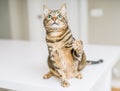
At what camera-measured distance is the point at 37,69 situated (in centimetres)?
118

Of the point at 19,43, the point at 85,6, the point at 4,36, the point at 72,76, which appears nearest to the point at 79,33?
the point at 85,6

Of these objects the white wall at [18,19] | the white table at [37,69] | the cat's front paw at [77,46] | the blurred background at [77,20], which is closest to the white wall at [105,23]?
the blurred background at [77,20]

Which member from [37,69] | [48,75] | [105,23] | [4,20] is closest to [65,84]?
[48,75]

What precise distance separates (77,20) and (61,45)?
6.55ft

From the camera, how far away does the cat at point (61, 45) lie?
967 millimetres

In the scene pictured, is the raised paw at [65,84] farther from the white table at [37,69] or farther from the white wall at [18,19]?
the white wall at [18,19]

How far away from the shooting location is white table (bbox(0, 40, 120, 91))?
984 mm

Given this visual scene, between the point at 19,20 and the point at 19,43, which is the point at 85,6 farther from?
the point at 19,43

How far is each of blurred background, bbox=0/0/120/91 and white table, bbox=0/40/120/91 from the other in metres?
1.23

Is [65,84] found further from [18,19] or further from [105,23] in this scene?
[18,19]

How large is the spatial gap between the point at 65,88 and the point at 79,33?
6.68 feet

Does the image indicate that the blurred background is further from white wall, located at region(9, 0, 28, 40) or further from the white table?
the white table

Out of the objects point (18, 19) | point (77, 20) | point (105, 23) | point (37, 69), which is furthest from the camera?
point (18, 19)

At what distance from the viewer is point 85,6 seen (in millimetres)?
2787
